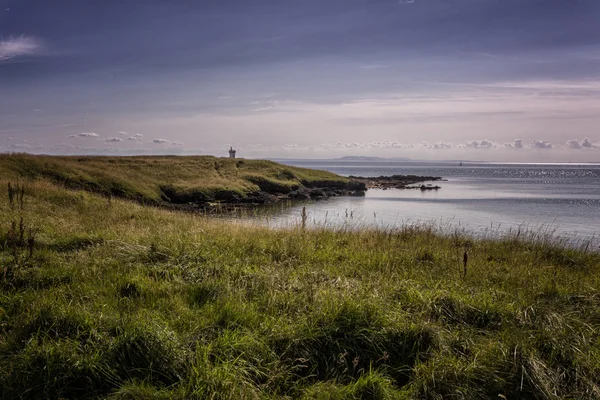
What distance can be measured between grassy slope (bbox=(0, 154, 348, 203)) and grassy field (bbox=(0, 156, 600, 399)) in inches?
1208

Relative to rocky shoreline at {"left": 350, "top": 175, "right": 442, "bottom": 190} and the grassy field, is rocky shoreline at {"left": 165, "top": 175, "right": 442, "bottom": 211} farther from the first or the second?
the grassy field

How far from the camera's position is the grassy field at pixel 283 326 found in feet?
15.6

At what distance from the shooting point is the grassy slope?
131 ft

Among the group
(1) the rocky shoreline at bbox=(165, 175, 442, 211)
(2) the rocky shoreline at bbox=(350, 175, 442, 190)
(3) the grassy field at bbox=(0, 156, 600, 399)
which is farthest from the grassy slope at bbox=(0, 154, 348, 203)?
(3) the grassy field at bbox=(0, 156, 600, 399)

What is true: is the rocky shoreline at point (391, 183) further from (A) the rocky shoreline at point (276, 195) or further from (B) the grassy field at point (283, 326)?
(B) the grassy field at point (283, 326)

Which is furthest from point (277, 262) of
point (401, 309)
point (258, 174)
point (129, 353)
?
point (258, 174)

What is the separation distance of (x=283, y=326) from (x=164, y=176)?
5582 centimetres

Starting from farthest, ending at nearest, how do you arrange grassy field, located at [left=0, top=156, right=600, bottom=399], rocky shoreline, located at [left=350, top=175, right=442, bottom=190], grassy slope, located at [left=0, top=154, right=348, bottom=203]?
1. rocky shoreline, located at [left=350, top=175, right=442, bottom=190]
2. grassy slope, located at [left=0, top=154, right=348, bottom=203]
3. grassy field, located at [left=0, top=156, right=600, bottom=399]

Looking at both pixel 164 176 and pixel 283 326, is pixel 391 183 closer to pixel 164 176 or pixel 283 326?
pixel 164 176

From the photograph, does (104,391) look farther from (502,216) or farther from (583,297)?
(502,216)

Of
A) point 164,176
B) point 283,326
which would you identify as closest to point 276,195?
point 164,176

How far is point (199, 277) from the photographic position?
798 cm

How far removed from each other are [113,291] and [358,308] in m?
4.14

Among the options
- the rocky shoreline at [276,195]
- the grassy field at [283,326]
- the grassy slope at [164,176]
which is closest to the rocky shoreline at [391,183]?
the rocky shoreline at [276,195]
